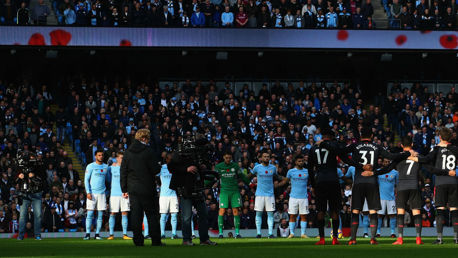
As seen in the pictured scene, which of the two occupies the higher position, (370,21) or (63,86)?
(370,21)

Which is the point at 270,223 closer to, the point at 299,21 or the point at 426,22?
the point at 299,21

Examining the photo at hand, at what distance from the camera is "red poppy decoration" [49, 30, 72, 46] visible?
3872cm

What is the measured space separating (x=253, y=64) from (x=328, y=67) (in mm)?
3542

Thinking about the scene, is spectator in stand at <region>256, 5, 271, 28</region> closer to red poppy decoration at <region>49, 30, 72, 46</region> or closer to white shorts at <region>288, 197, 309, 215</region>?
red poppy decoration at <region>49, 30, 72, 46</region>

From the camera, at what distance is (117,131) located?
33594 millimetres

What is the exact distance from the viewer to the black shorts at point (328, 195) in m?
17.5

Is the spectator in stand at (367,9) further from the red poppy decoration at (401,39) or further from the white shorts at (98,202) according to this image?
the white shorts at (98,202)

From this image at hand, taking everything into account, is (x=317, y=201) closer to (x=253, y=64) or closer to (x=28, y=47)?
(x=28, y=47)

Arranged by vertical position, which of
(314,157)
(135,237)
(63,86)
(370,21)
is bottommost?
(135,237)

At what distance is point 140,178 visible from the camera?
16.3 meters

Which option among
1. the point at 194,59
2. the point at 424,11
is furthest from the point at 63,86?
the point at 424,11

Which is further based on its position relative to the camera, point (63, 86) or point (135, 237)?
point (63, 86)

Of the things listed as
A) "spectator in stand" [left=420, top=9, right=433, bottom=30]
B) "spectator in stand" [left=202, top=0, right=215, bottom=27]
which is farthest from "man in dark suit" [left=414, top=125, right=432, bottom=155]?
"spectator in stand" [left=202, top=0, right=215, bottom=27]

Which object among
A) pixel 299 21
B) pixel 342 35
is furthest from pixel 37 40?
pixel 342 35
